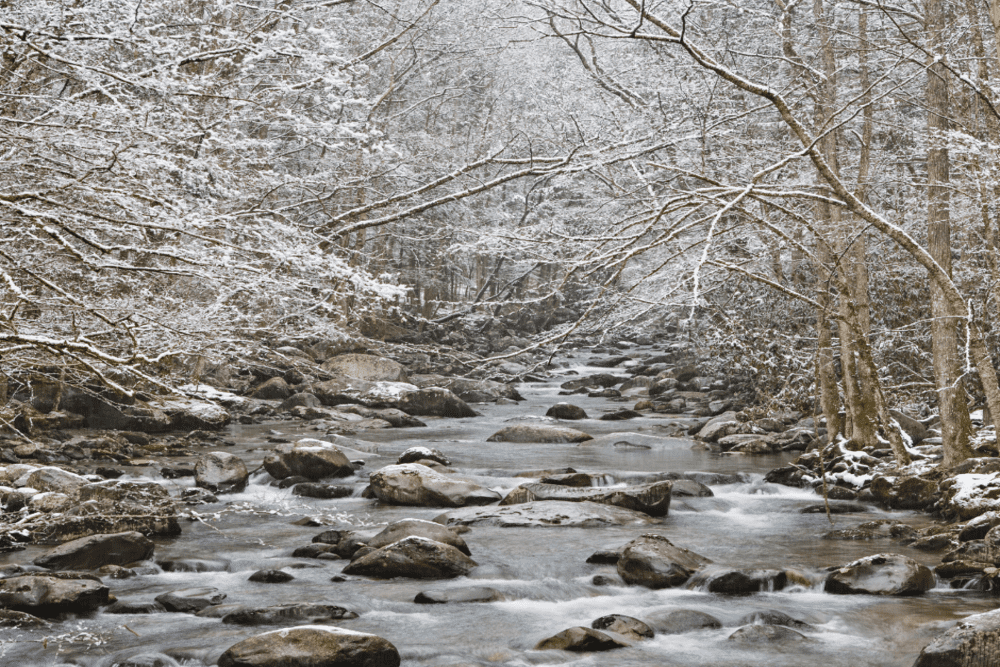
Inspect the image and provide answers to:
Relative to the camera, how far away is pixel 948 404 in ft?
29.9

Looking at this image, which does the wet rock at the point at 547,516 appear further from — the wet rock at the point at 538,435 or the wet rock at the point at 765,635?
the wet rock at the point at 538,435

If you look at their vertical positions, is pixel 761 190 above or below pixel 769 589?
above

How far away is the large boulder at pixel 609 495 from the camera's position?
9.70 meters

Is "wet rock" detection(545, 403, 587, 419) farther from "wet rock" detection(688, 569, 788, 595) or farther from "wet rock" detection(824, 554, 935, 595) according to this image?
"wet rock" detection(824, 554, 935, 595)

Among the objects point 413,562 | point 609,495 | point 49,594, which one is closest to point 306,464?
point 609,495

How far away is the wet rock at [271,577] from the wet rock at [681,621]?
120 inches

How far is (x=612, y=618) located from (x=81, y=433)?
397 inches

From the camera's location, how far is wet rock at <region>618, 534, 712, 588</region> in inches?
277

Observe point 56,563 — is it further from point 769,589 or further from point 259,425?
point 259,425

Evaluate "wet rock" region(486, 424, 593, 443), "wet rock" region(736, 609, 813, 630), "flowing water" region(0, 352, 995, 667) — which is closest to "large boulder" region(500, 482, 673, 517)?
"flowing water" region(0, 352, 995, 667)

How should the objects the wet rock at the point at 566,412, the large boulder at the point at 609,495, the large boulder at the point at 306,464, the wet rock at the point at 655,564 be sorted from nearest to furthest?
1. the wet rock at the point at 655,564
2. the large boulder at the point at 609,495
3. the large boulder at the point at 306,464
4. the wet rock at the point at 566,412

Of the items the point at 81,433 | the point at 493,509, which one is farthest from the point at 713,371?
the point at 81,433

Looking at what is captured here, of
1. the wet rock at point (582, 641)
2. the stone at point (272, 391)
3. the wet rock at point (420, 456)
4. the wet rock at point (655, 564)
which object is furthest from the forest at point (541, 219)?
the wet rock at point (655, 564)

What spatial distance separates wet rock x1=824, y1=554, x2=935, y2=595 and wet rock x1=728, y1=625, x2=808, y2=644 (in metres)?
1.08
